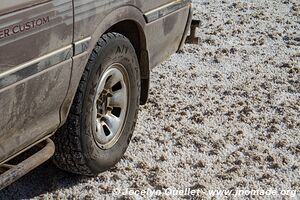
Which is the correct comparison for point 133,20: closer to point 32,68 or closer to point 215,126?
point 32,68

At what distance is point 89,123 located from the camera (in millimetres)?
3777

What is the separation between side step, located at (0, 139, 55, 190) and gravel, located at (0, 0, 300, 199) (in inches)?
23.2

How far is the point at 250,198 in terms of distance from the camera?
3980mm

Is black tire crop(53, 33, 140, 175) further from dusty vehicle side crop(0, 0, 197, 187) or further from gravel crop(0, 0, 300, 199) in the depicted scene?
gravel crop(0, 0, 300, 199)

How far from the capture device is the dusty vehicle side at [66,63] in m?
2.93

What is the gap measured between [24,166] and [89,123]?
0.64 meters

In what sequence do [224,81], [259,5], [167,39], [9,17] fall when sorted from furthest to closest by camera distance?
[259,5], [224,81], [167,39], [9,17]

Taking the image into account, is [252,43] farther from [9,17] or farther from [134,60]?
[9,17]

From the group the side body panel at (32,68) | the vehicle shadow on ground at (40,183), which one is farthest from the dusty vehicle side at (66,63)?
the vehicle shadow on ground at (40,183)

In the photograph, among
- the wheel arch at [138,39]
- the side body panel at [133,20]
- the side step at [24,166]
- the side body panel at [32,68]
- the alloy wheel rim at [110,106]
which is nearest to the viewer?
the side body panel at [32,68]

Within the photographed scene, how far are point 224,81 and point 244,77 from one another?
25cm

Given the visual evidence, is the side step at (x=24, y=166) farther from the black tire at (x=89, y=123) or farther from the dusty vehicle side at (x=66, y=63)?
the black tire at (x=89, y=123)

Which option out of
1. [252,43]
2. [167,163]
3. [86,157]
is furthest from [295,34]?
[86,157]

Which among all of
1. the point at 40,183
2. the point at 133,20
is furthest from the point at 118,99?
the point at 40,183
